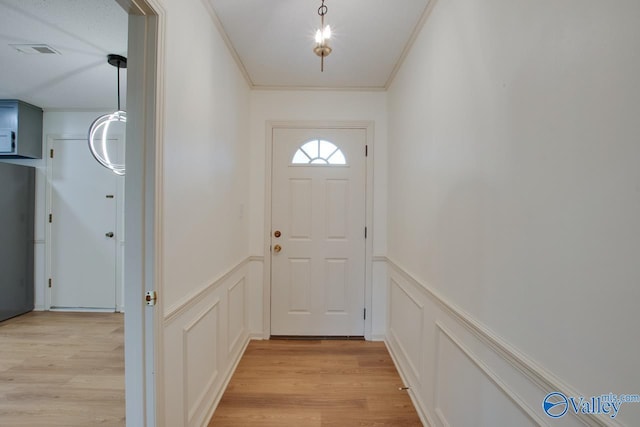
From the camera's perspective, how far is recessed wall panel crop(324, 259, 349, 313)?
9.12 ft

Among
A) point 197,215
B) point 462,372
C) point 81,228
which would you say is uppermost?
point 197,215

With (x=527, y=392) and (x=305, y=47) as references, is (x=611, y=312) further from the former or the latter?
(x=305, y=47)

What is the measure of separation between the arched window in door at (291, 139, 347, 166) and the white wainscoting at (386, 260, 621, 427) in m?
1.26

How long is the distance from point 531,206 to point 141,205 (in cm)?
142

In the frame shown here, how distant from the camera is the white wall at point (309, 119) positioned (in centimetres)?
275

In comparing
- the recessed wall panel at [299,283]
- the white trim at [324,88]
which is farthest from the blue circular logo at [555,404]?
the white trim at [324,88]

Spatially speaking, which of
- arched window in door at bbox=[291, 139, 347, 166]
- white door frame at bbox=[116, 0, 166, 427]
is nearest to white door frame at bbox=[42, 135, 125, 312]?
arched window in door at bbox=[291, 139, 347, 166]

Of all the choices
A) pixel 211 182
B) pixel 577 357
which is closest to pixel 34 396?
pixel 211 182

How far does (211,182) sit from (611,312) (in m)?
1.82

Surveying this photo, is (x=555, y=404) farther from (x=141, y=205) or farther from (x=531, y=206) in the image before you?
(x=141, y=205)

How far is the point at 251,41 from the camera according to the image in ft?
6.65

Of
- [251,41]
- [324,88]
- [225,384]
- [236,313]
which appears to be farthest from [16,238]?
[324,88]

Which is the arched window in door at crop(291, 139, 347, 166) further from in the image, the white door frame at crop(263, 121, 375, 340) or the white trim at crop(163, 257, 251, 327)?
the white trim at crop(163, 257, 251, 327)

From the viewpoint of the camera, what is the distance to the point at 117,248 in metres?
3.36
